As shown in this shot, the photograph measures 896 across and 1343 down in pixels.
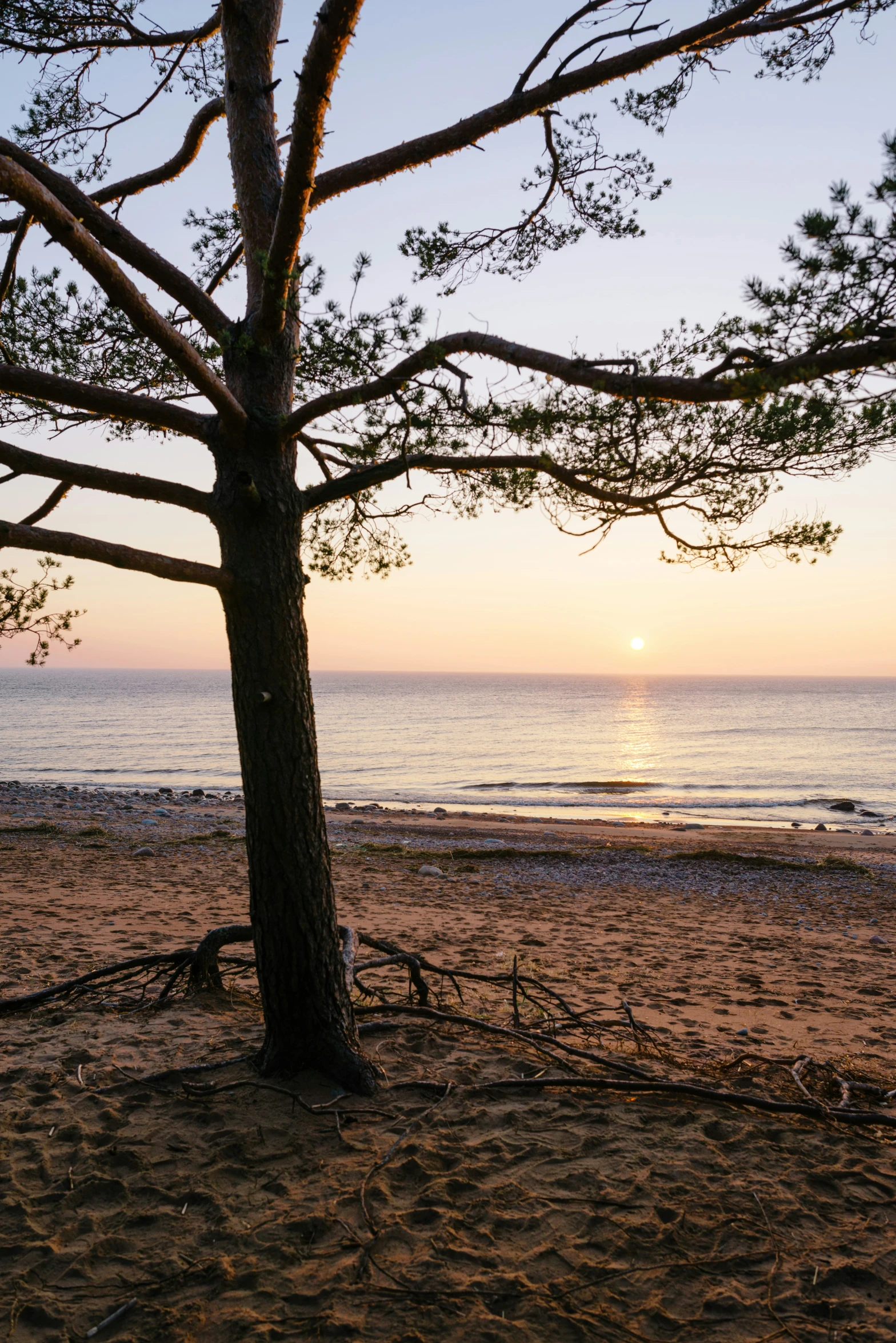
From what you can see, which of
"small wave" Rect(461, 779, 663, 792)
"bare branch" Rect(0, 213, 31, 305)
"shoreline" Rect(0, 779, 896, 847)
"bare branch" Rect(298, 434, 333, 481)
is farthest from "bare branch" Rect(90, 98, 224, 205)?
"small wave" Rect(461, 779, 663, 792)

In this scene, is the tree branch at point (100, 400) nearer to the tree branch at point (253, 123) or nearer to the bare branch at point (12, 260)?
the tree branch at point (253, 123)

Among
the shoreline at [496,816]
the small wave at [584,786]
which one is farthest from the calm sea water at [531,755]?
the shoreline at [496,816]

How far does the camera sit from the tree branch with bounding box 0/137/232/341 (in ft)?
12.2

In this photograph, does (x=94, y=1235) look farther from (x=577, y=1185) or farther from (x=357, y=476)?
(x=357, y=476)

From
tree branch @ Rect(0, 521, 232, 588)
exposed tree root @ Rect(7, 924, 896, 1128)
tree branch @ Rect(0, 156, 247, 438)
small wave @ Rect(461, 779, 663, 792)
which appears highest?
tree branch @ Rect(0, 156, 247, 438)

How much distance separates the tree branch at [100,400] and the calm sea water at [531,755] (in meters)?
23.0

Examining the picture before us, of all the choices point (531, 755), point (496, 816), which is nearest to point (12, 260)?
point (496, 816)

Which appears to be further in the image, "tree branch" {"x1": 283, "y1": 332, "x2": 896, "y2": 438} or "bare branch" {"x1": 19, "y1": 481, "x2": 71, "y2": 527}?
"bare branch" {"x1": 19, "y1": 481, "x2": 71, "y2": 527}

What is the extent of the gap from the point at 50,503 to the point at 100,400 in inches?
42.1

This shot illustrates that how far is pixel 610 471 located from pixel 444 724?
195 feet

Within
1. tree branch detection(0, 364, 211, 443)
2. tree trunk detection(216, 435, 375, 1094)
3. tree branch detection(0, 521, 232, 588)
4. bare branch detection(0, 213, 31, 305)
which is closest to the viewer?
tree branch detection(0, 521, 232, 588)

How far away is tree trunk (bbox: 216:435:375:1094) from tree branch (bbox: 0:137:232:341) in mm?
1011

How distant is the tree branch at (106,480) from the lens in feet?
11.2

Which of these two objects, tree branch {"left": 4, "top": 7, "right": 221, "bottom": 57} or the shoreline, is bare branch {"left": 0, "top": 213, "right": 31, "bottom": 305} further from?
the shoreline
